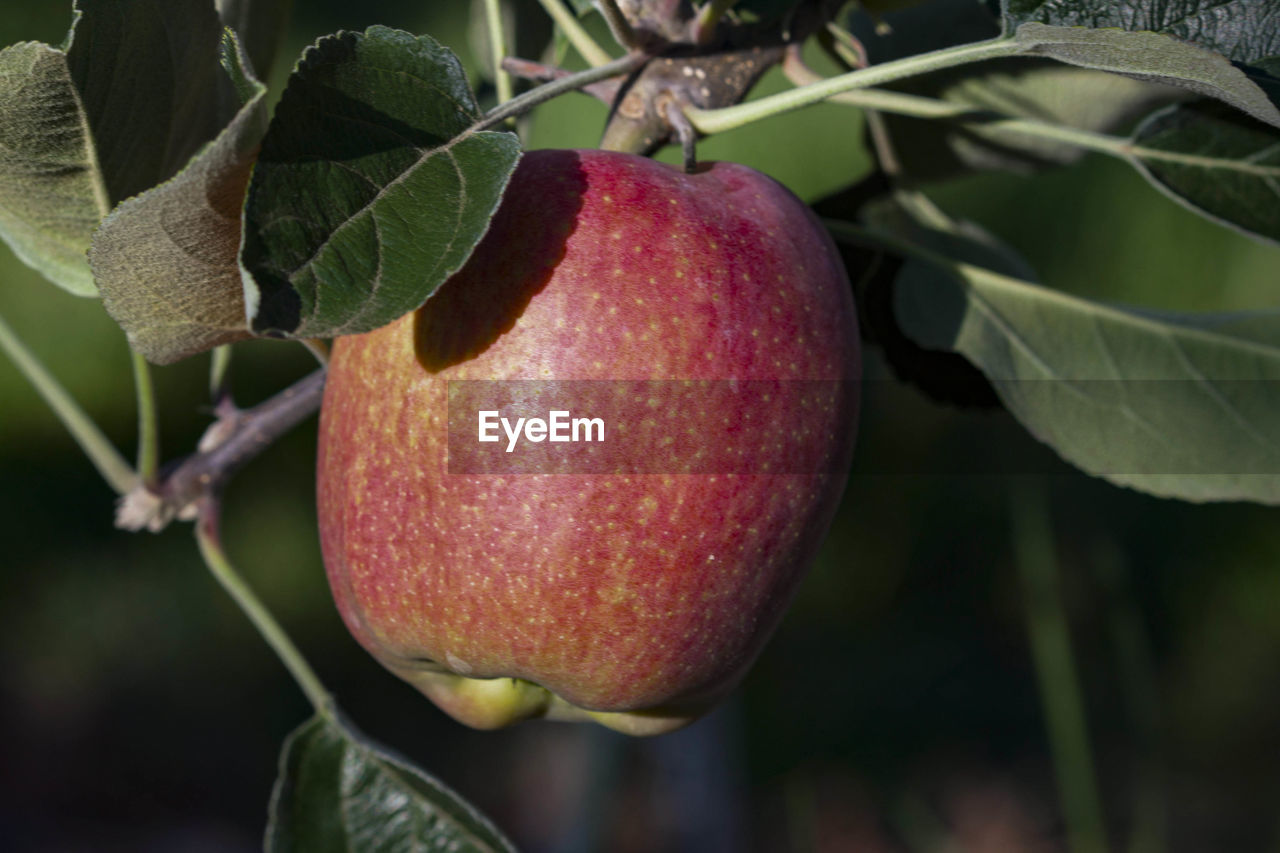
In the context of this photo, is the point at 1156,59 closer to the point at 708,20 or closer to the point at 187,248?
the point at 708,20

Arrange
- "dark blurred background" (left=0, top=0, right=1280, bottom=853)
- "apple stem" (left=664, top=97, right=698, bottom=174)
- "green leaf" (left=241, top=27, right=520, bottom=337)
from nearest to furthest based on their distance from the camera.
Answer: "green leaf" (left=241, top=27, right=520, bottom=337), "apple stem" (left=664, top=97, right=698, bottom=174), "dark blurred background" (left=0, top=0, right=1280, bottom=853)

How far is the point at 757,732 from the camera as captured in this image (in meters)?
2.08

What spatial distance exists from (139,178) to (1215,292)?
4.89 ft

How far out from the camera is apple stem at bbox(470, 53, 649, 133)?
1.02 feet

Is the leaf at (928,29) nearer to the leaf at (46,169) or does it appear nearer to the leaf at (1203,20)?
the leaf at (1203,20)

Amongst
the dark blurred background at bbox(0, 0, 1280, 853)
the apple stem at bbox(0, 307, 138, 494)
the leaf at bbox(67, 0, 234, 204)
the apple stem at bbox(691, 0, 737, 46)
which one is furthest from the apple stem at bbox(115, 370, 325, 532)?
the dark blurred background at bbox(0, 0, 1280, 853)

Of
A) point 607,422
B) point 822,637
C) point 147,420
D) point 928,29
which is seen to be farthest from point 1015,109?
point 822,637

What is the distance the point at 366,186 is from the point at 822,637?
1.94m

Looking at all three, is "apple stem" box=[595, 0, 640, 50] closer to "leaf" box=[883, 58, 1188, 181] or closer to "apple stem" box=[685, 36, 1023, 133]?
"apple stem" box=[685, 36, 1023, 133]

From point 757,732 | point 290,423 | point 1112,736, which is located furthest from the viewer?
point 1112,736

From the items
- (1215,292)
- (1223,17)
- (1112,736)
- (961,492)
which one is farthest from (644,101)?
(1112,736)

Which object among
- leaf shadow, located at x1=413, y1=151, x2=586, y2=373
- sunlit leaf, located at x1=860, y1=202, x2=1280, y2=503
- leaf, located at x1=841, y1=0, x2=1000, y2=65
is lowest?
sunlit leaf, located at x1=860, y1=202, x2=1280, y2=503

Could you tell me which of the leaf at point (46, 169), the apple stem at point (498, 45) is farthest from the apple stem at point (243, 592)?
the apple stem at point (498, 45)

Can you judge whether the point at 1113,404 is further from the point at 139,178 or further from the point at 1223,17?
the point at 139,178
